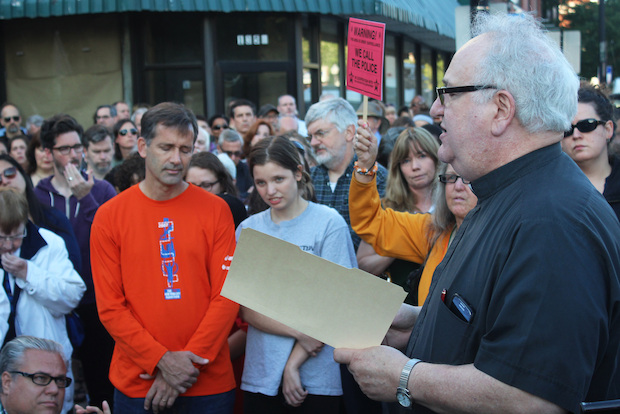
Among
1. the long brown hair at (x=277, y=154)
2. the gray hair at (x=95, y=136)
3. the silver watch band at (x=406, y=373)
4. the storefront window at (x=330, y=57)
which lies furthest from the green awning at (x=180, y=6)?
the silver watch band at (x=406, y=373)

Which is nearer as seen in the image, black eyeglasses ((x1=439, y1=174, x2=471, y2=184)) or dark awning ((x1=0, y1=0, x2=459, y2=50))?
black eyeglasses ((x1=439, y1=174, x2=471, y2=184))

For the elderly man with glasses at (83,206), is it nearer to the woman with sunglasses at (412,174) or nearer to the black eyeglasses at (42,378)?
the black eyeglasses at (42,378)

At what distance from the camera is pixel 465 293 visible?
1.87 metres

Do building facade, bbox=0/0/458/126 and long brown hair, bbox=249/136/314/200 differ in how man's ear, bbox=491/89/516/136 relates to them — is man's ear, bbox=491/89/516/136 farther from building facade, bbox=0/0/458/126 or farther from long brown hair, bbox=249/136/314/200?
building facade, bbox=0/0/458/126

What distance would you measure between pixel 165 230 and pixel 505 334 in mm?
2336

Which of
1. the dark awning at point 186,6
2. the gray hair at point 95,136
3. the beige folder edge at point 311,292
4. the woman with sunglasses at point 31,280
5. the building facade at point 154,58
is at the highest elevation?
the dark awning at point 186,6

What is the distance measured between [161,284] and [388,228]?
1.33 metres

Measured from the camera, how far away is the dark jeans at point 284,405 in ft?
12.1

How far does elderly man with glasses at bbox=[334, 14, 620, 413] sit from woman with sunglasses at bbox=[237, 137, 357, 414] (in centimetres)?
162

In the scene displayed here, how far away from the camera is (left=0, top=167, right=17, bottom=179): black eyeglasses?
15.9ft

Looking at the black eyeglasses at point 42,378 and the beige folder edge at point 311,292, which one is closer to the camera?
the beige folder edge at point 311,292

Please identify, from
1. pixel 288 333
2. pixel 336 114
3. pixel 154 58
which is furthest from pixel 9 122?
pixel 288 333

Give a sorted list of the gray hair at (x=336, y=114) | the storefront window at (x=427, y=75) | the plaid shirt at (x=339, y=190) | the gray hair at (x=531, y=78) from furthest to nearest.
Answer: the storefront window at (x=427, y=75) → the gray hair at (x=336, y=114) → the plaid shirt at (x=339, y=190) → the gray hair at (x=531, y=78)

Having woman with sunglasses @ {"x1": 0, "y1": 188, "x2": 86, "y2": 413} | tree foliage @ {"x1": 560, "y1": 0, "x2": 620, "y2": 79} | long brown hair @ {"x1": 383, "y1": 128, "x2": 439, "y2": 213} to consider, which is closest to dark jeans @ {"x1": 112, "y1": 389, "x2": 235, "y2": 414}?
woman with sunglasses @ {"x1": 0, "y1": 188, "x2": 86, "y2": 413}
